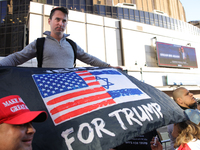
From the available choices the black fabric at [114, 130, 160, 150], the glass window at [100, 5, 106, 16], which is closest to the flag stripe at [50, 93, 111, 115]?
the black fabric at [114, 130, 160, 150]

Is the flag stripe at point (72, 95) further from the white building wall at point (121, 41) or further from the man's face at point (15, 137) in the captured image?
the white building wall at point (121, 41)

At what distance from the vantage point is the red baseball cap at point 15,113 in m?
0.95

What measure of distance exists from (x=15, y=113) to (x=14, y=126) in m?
0.08

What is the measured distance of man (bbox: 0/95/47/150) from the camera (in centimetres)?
92

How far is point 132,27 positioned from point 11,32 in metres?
19.7

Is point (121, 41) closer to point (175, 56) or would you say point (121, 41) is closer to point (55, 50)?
point (175, 56)

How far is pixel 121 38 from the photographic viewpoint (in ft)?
80.3

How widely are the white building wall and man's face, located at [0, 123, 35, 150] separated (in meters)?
20.4

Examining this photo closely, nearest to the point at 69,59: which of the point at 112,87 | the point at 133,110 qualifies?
the point at 112,87

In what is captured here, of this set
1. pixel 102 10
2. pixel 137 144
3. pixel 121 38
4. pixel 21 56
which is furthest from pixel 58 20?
pixel 102 10

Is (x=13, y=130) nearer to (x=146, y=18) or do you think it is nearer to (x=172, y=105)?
(x=172, y=105)

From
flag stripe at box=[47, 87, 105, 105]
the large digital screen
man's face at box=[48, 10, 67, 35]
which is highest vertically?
the large digital screen

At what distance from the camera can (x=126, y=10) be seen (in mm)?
29219

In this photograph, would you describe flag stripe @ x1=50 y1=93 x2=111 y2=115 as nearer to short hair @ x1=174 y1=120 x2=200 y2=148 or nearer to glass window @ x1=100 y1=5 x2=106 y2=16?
short hair @ x1=174 y1=120 x2=200 y2=148
